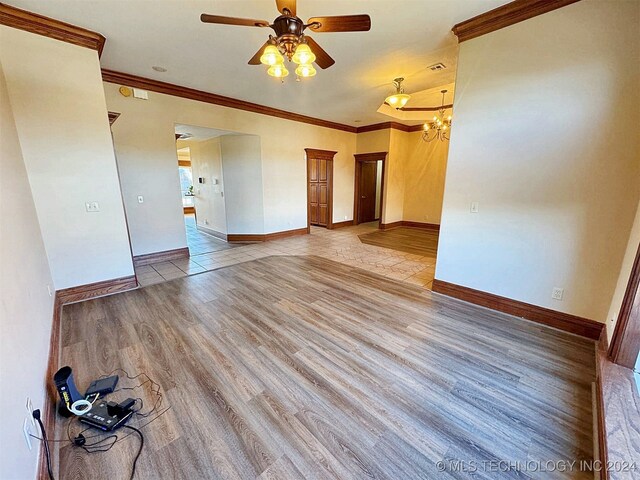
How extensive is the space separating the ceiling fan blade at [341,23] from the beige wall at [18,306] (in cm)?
232

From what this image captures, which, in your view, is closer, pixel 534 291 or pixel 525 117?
pixel 525 117

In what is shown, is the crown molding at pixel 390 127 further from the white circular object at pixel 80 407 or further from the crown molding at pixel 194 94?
the white circular object at pixel 80 407

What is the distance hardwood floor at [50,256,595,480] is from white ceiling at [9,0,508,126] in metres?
2.94

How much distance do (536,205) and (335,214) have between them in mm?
5492

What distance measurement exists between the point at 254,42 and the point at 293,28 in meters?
1.41

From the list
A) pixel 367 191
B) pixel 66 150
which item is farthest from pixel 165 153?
pixel 367 191

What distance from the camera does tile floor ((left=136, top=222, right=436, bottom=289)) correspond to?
12.9 feet

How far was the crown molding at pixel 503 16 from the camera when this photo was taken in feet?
7.26

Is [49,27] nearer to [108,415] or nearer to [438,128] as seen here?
[108,415]

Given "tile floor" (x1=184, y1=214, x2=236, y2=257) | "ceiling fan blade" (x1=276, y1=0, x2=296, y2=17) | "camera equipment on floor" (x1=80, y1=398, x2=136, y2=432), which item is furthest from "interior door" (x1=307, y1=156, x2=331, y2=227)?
"camera equipment on floor" (x1=80, y1=398, x2=136, y2=432)

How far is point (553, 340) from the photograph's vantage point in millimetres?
2326

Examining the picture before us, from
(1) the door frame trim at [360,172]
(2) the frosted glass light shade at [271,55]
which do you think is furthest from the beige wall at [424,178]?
(2) the frosted glass light shade at [271,55]

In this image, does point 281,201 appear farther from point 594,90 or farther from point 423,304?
point 594,90

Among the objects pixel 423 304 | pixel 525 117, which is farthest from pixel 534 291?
pixel 525 117
